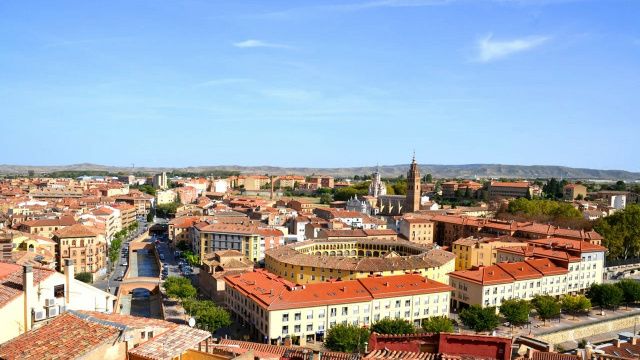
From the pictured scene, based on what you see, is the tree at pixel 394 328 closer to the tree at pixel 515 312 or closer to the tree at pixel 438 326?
the tree at pixel 438 326

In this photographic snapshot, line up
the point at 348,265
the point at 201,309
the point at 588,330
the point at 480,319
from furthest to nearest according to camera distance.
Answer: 1. the point at 348,265
2. the point at 588,330
3. the point at 480,319
4. the point at 201,309

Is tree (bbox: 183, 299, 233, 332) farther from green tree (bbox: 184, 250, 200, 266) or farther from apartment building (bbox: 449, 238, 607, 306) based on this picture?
green tree (bbox: 184, 250, 200, 266)

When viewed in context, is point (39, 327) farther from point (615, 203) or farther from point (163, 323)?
point (615, 203)

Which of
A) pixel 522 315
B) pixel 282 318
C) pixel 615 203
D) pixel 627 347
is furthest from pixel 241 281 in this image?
pixel 615 203

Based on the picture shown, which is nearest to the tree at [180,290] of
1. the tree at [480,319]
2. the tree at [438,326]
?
the tree at [438,326]

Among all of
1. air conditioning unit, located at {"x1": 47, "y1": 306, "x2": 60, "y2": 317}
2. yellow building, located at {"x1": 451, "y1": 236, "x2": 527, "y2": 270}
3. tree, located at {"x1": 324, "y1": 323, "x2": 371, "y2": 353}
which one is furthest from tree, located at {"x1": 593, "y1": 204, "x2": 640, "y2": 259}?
air conditioning unit, located at {"x1": 47, "y1": 306, "x2": 60, "y2": 317}

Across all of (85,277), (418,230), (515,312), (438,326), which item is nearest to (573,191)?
(418,230)

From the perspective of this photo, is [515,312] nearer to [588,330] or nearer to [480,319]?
[480,319]
